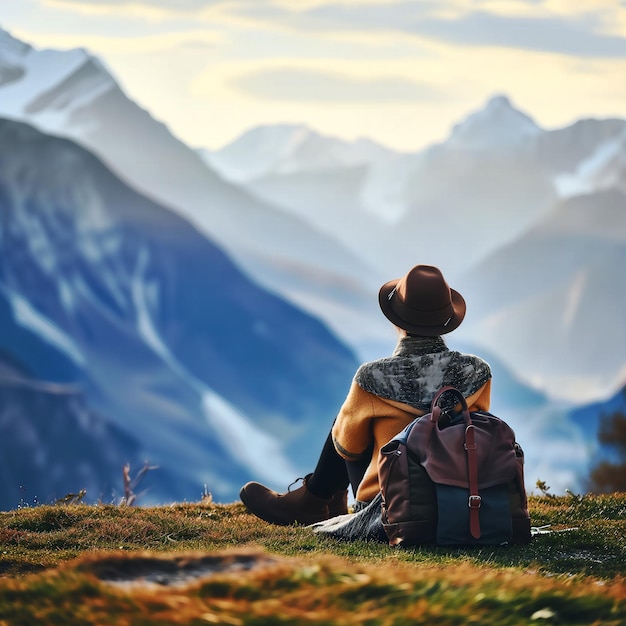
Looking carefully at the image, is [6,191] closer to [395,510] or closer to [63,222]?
[63,222]

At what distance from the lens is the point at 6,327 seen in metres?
51.7

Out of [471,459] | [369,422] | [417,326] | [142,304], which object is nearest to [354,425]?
[369,422]

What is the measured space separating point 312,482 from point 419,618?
278 centimetres

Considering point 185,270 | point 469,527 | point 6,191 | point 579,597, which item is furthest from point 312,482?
point 6,191

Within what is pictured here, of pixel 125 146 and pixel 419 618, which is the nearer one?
pixel 419 618

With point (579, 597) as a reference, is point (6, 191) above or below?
above

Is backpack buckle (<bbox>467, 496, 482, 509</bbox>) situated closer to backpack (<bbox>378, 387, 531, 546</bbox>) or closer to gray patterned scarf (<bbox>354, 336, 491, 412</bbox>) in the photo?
backpack (<bbox>378, 387, 531, 546</bbox>)

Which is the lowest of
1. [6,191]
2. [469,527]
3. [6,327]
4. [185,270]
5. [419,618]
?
[419,618]

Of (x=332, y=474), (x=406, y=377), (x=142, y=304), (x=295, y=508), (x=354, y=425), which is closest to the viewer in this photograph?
(x=406, y=377)

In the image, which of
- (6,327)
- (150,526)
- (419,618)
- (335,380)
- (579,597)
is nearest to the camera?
(419,618)

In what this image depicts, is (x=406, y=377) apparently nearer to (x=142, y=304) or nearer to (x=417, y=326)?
(x=417, y=326)

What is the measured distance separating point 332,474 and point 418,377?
1.01 meters

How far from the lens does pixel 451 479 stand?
474 cm

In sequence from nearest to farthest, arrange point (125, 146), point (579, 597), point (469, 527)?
point (579, 597)
point (469, 527)
point (125, 146)
